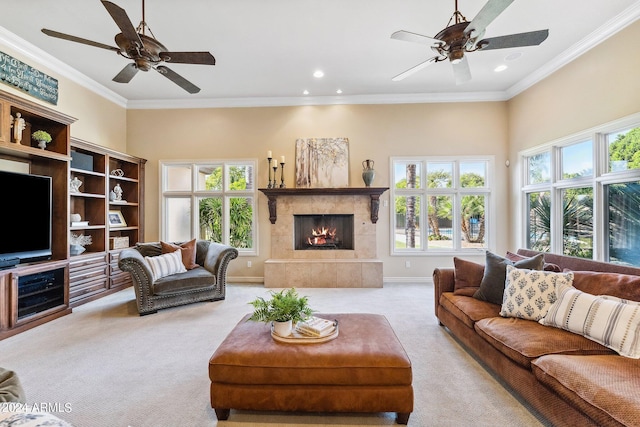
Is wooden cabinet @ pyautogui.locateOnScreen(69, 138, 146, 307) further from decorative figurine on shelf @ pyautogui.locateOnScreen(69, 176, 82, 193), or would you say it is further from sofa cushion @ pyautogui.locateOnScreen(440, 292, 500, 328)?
sofa cushion @ pyautogui.locateOnScreen(440, 292, 500, 328)

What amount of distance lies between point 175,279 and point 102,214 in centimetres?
204

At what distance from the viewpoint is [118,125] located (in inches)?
211

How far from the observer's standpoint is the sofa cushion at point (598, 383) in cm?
129

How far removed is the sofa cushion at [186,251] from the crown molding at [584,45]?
19.8 feet

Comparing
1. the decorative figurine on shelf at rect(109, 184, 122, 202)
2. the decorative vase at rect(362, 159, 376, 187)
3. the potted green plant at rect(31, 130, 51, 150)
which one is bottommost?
the decorative figurine on shelf at rect(109, 184, 122, 202)

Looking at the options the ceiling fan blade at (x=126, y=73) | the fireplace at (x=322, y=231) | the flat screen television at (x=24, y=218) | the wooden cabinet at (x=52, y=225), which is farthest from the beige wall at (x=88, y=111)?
the fireplace at (x=322, y=231)

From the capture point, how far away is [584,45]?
3.56 metres

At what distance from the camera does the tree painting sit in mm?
5387

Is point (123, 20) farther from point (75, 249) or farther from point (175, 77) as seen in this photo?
point (75, 249)

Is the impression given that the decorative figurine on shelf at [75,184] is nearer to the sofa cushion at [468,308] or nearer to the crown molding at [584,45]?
the sofa cushion at [468,308]

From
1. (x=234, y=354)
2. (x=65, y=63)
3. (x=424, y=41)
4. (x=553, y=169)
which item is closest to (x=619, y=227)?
(x=553, y=169)

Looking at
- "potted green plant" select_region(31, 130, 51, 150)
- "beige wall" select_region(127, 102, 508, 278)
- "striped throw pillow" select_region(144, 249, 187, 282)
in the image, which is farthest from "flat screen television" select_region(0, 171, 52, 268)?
"beige wall" select_region(127, 102, 508, 278)

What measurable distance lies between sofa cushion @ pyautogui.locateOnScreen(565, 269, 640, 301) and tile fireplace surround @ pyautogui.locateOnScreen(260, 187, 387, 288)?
9.54 ft

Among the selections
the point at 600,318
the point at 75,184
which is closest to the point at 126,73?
the point at 75,184
